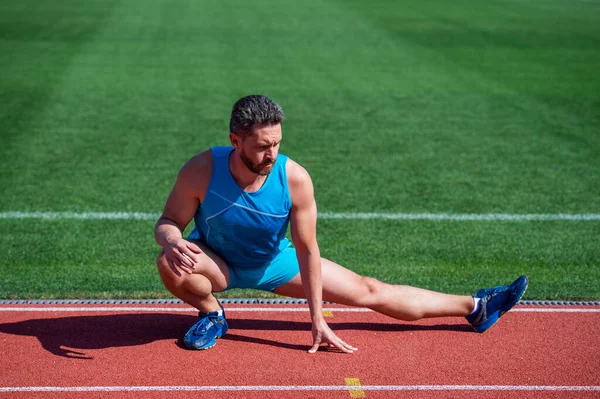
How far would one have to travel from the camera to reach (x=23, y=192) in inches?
304

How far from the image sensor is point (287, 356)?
4641 mm

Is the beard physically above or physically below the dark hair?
below

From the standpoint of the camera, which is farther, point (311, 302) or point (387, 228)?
point (387, 228)

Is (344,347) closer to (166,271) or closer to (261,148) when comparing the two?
(166,271)

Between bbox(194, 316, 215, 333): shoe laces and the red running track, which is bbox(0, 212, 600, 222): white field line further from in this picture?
bbox(194, 316, 215, 333): shoe laces

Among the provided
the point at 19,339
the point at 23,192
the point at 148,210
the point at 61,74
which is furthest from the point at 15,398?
the point at 61,74

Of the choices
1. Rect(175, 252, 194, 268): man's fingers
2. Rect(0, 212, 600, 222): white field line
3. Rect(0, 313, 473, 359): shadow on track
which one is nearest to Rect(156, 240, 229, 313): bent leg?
Rect(175, 252, 194, 268): man's fingers

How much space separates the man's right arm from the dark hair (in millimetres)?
378

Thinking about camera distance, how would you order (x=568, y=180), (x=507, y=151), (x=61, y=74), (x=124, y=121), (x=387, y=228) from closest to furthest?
1. (x=387, y=228)
2. (x=568, y=180)
3. (x=507, y=151)
4. (x=124, y=121)
5. (x=61, y=74)

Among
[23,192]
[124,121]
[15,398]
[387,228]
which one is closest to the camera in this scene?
[15,398]

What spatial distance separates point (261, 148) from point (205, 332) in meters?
1.23

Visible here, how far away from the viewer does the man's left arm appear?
175 inches

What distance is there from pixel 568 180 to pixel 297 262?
4.73 meters

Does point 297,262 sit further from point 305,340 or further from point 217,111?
Answer: point 217,111
